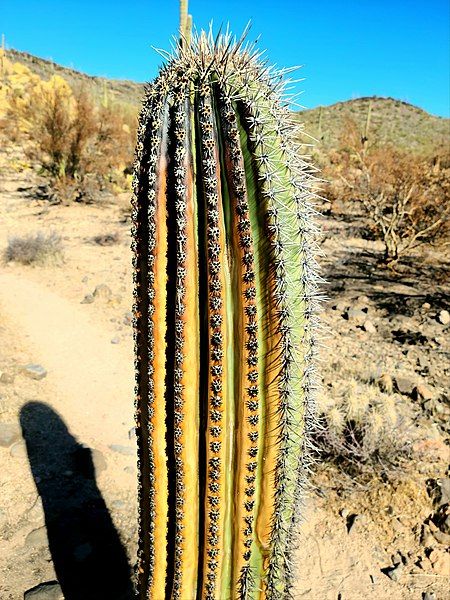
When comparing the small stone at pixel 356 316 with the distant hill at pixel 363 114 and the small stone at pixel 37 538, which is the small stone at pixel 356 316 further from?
the distant hill at pixel 363 114

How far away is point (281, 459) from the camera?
1779 mm

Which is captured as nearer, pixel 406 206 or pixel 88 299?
pixel 88 299

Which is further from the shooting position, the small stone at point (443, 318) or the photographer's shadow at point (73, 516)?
the small stone at point (443, 318)

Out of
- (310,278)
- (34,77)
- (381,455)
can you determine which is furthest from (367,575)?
(34,77)

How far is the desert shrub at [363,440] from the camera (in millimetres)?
3656

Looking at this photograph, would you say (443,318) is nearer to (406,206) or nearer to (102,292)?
(406,206)

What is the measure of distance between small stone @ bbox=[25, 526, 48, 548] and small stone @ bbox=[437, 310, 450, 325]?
16.5 feet

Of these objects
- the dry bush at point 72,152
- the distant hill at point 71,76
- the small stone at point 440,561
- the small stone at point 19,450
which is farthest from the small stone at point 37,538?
the distant hill at point 71,76

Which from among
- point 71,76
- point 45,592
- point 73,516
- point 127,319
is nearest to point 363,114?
point 71,76

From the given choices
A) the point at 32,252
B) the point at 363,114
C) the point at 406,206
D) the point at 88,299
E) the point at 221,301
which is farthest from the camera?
the point at 363,114

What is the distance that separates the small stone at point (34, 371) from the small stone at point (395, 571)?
3.59m

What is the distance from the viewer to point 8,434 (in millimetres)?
4102

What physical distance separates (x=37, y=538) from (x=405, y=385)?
3419 millimetres

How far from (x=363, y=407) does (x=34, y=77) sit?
1589 inches
